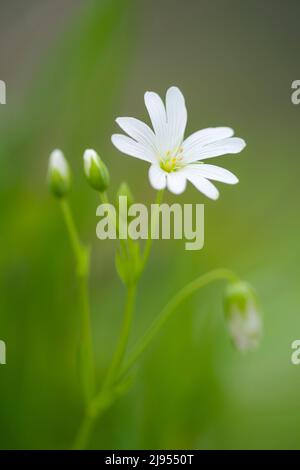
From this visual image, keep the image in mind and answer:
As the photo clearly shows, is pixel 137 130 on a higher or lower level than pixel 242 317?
higher

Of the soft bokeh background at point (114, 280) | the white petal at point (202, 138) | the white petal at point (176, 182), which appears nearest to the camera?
the white petal at point (176, 182)

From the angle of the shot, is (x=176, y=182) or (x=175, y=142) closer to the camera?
(x=176, y=182)

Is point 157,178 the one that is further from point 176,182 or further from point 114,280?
point 114,280

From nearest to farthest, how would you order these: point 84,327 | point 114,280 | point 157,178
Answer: point 157,178, point 84,327, point 114,280

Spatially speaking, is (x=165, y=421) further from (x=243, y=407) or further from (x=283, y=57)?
(x=283, y=57)

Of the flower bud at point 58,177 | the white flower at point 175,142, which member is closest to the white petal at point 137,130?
the white flower at point 175,142

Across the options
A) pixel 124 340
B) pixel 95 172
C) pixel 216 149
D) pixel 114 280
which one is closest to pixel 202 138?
pixel 216 149

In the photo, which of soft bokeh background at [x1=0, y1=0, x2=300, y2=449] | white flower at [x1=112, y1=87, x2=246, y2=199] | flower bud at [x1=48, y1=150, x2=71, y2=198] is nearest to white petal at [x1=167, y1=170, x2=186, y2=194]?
white flower at [x1=112, y1=87, x2=246, y2=199]

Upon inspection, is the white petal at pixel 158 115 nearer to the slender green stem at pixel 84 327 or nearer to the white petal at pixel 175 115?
the white petal at pixel 175 115
